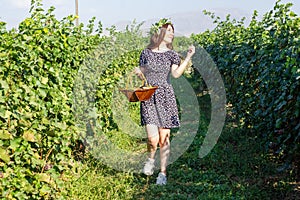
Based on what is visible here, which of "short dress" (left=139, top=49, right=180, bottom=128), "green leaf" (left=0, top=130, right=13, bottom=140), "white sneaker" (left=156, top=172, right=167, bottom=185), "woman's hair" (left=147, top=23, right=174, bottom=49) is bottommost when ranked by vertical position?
"white sneaker" (left=156, top=172, right=167, bottom=185)

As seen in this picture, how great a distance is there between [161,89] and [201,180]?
44.0 inches

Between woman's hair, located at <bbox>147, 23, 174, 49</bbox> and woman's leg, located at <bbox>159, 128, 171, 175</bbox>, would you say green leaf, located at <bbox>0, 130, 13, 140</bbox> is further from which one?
woman's hair, located at <bbox>147, 23, 174, 49</bbox>

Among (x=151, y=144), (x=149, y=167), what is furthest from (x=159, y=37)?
(x=149, y=167)

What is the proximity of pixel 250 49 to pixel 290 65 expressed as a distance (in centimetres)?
192

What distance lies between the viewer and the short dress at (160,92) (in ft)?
16.6

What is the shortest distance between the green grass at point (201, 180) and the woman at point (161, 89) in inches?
12.2

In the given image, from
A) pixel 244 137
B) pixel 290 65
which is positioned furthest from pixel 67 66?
pixel 244 137

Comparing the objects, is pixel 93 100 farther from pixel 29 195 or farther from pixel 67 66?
pixel 29 195

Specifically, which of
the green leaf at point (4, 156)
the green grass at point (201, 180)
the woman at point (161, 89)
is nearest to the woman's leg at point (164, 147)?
the woman at point (161, 89)

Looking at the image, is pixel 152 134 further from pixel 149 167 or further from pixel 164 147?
pixel 149 167

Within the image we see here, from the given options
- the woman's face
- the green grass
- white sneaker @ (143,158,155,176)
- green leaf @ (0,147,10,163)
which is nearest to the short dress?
the woman's face

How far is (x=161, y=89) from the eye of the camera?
5.08 metres

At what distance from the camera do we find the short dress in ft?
16.6

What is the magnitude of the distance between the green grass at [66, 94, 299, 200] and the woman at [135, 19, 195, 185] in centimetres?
31
